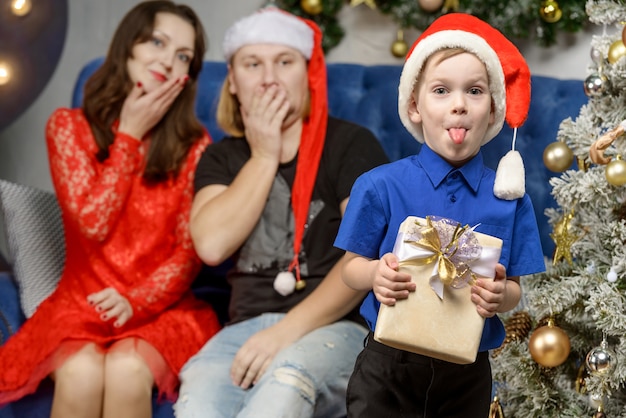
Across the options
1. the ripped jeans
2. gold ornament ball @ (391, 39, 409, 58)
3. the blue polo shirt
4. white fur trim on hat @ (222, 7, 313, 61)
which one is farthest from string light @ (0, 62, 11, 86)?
the blue polo shirt

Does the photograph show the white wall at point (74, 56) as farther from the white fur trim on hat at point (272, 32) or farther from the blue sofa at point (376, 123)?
the white fur trim on hat at point (272, 32)

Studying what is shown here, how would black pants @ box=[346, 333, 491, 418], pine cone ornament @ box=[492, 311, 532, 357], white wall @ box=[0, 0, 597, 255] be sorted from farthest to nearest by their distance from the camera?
white wall @ box=[0, 0, 597, 255] → pine cone ornament @ box=[492, 311, 532, 357] → black pants @ box=[346, 333, 491, 418]

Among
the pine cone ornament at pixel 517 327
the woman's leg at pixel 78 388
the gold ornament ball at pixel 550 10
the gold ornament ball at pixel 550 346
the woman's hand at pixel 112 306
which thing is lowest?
the woman's leg at pixel 78 388

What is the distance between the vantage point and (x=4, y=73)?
2203 millimetres

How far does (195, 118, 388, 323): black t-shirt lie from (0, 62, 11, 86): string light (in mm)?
671

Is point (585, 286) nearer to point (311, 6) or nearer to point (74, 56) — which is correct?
point (311, 6)

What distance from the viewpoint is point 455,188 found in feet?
4.07

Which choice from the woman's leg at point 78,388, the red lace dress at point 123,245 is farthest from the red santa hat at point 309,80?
the woman's leg at point 78,388

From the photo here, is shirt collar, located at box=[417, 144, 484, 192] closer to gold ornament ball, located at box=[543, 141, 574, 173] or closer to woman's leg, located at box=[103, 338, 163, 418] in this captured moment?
gold ornament ball, located at box=[543, 141, 574, 173]

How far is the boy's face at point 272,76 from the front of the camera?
1945mm

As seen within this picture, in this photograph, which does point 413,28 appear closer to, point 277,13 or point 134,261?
point 277,13

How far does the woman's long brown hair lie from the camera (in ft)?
6.73

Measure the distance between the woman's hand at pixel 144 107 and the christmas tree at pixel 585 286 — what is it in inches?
36.5

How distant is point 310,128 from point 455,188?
0.76 meters
